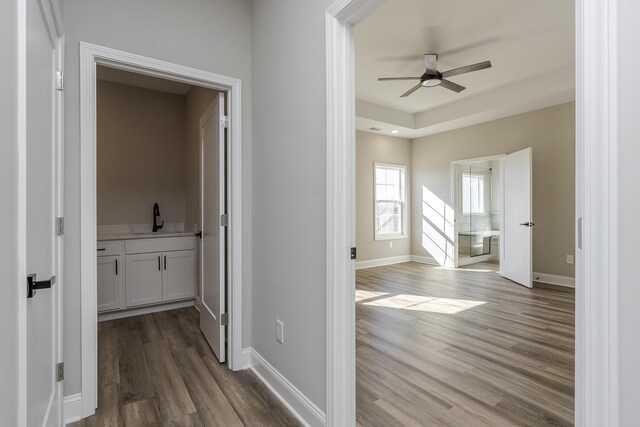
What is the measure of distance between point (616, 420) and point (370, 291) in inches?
153

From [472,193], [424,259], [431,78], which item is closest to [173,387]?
[431,78]

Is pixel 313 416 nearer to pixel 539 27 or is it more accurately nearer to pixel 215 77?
pixel 215 77

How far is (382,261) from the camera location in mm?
6539

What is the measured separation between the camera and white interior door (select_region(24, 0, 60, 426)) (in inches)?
44.5

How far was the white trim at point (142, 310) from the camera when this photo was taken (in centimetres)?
339

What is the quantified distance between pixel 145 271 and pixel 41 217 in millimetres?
2376

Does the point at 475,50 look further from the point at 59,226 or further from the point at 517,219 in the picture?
the point at 59,226

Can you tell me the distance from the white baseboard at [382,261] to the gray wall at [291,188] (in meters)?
3.99

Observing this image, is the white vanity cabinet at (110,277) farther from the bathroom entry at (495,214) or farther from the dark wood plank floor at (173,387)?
the bathroom entry at (495,214)

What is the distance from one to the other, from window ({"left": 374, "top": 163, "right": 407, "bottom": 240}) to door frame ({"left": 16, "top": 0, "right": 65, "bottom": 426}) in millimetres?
5363

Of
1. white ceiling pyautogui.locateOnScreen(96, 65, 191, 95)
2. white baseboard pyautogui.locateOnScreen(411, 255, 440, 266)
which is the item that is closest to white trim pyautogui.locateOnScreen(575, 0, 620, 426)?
white ceiling pyautogui.locateOnScreen(96, 65, 191, 95)

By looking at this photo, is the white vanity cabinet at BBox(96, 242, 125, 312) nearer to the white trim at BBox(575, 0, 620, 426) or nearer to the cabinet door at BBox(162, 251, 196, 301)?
the cabinet door at BBox(162, 251, 196, 301)

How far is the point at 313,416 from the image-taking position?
5.60 feet

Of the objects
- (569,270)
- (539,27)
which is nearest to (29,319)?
(539,27)
